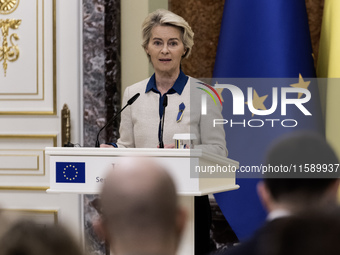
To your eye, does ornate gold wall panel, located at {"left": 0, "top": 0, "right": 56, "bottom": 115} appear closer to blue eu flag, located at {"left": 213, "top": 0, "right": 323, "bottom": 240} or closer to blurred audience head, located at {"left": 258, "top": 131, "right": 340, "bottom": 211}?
blue eu flag, located at {"left": 213, "top": 0, "right": 323, "bottom": 240}

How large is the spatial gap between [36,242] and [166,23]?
271 cm

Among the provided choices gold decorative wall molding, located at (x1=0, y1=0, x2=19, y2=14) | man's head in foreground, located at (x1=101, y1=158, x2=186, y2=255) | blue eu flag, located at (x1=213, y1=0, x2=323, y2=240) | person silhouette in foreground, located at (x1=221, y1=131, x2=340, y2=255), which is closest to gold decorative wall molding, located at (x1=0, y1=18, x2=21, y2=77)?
gold decorative wall molding, located at (x1=0, y1=0, x2=19, y2=14)

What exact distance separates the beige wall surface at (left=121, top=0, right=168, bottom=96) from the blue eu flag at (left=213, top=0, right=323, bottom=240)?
0.82 meters

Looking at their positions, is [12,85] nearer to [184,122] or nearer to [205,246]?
[184,122]

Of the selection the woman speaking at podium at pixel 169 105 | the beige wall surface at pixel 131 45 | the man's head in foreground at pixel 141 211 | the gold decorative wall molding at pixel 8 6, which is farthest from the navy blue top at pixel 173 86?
the gold decorative wall molding at pixel 8 6

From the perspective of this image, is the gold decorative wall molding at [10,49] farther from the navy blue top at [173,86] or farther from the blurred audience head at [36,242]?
the blurred audience head at [36,242]

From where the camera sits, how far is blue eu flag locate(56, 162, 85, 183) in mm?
2574

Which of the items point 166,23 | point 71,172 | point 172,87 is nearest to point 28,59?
point 166,23

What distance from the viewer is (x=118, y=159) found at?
253cm

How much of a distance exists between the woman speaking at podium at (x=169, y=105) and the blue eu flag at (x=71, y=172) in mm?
585

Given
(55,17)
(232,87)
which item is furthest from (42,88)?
(232,87)

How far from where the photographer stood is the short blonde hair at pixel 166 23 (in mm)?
3338

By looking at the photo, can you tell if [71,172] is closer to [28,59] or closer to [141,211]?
[141,211]

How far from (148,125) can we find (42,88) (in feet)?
6.71
